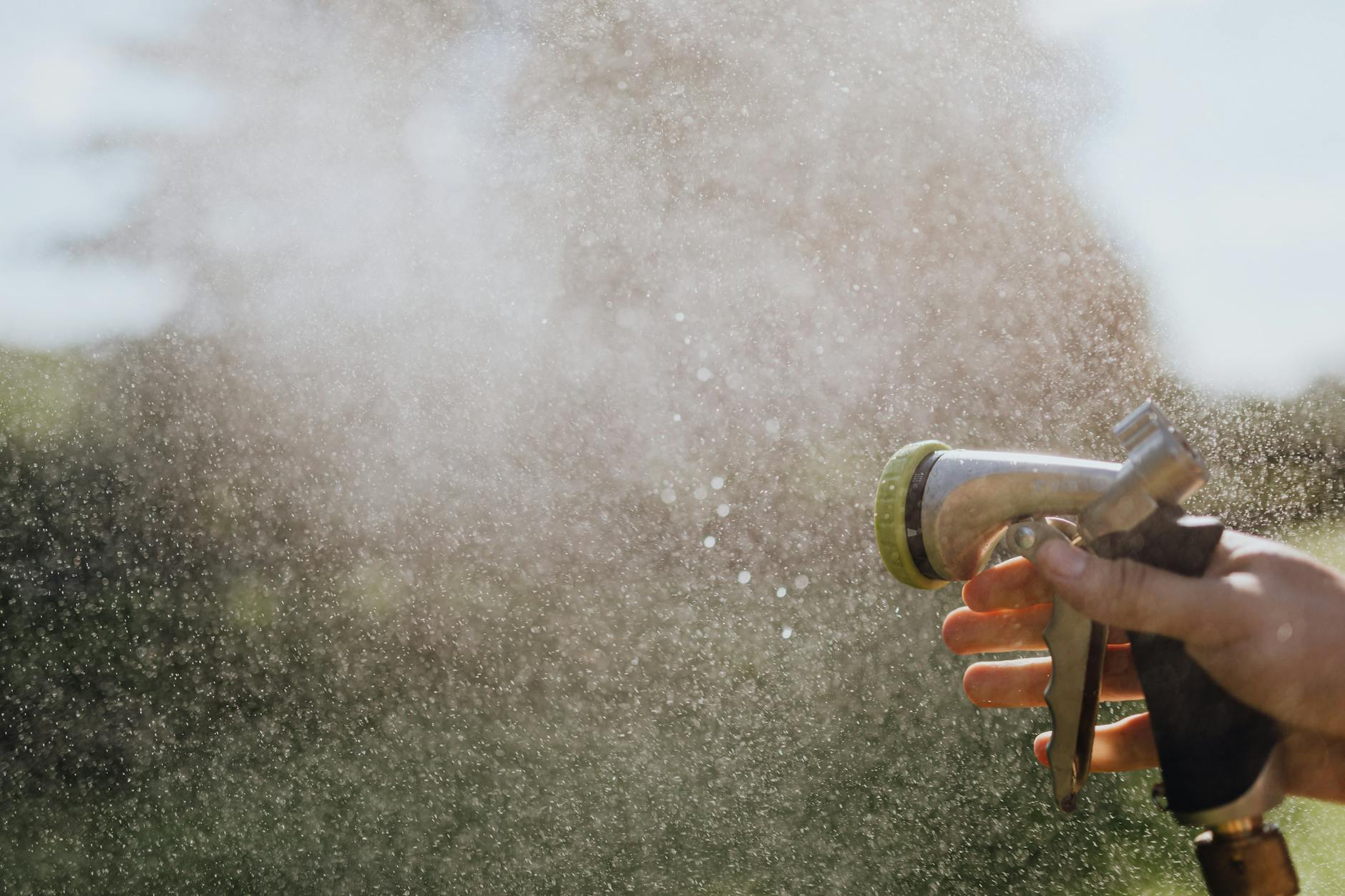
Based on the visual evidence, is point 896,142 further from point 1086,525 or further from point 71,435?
point 71,435

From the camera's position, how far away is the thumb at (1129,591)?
392 millimetres

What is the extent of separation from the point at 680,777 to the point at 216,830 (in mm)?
749

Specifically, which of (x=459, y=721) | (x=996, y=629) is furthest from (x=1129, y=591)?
(x=459, y=721)

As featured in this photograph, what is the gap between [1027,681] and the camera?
0.61 metres

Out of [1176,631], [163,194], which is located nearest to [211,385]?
[163,194]

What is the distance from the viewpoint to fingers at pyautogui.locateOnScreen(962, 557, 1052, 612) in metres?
0.57

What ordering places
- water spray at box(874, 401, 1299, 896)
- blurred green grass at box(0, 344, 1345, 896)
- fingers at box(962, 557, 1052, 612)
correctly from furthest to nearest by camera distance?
blurred green grass at box(0, 344, 1345, 896), fingers at box(962, 557, 1052, 612), water spray at box(874, 401, 1299, 896)

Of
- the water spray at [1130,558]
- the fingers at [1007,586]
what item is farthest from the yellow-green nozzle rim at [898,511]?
the fingers at [1007,586]

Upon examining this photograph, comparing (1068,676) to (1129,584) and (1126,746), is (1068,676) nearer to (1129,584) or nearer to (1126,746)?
(1129,584)

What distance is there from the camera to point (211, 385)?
4.88ft

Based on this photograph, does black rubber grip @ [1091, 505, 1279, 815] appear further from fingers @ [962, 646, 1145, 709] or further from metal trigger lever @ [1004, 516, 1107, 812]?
fingers @ [962, 646, 1145, 709]

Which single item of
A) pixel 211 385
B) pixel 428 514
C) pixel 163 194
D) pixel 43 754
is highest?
pixel 163 194

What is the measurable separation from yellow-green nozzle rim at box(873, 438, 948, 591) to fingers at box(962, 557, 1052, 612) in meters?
0.10

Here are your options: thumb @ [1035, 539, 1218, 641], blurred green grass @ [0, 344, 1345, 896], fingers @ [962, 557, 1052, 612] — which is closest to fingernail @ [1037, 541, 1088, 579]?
thumb @ [1035, 539, 1218, 641]
